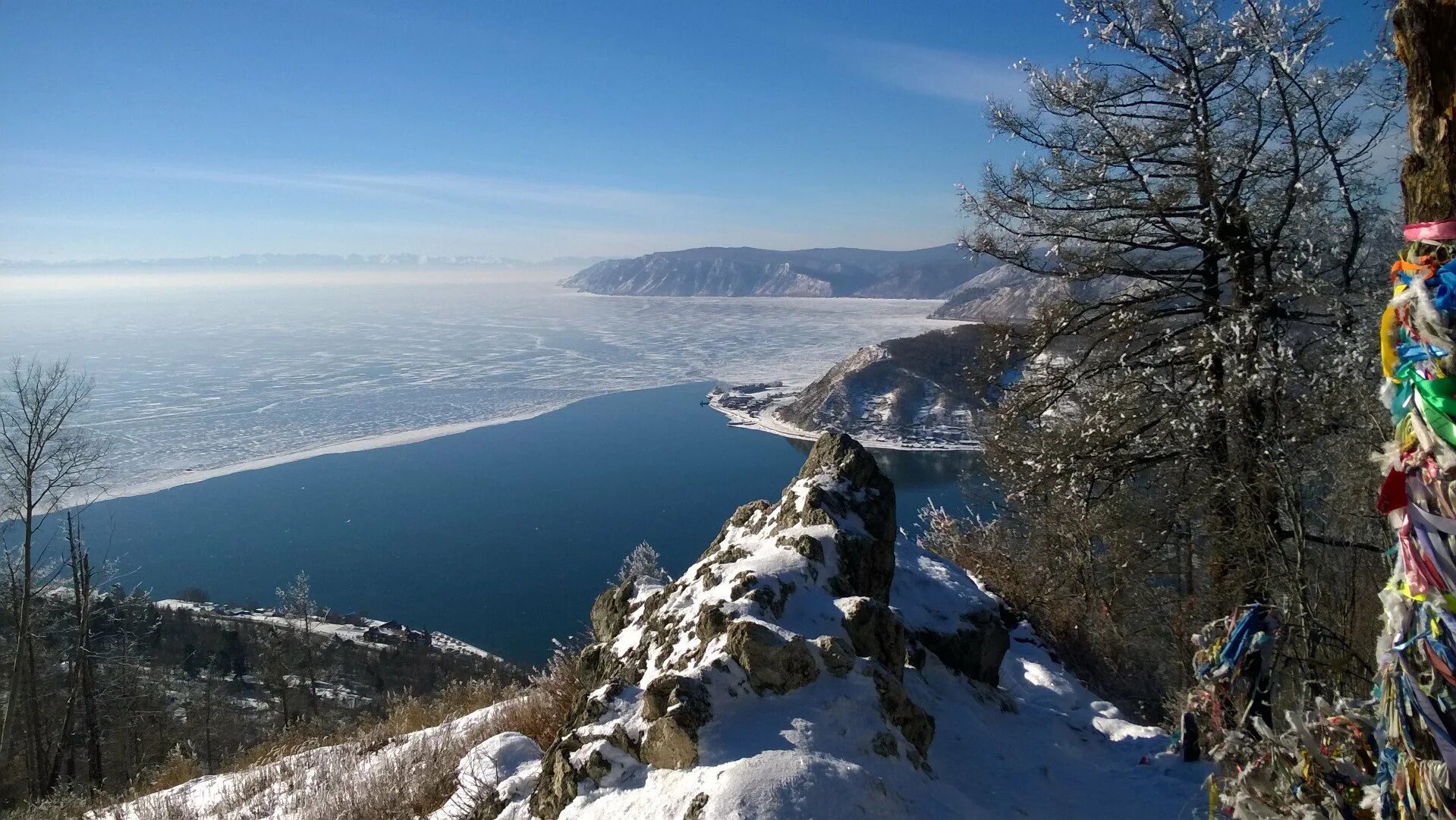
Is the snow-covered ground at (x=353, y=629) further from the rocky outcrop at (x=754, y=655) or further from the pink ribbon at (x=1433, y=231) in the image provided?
the pink ribbon at (x=1433, y=231)

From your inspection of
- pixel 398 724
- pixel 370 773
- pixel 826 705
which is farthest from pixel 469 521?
pixel 826 705

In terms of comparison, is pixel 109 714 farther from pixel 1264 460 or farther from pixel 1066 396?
pixel 1264 460

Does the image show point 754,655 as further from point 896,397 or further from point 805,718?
point 896,397

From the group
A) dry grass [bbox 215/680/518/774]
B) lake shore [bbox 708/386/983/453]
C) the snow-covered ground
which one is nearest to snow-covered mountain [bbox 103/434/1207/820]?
dry grass [bbox 215/680/518/774]

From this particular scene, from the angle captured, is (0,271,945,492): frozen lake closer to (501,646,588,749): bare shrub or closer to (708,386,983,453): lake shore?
(708,386,983,453): lake shore

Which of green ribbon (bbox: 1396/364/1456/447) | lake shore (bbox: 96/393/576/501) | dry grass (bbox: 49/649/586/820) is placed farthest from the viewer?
lake shore (bbox: 96/393/576/501)

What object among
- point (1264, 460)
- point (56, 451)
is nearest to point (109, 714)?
point (56, 451)
